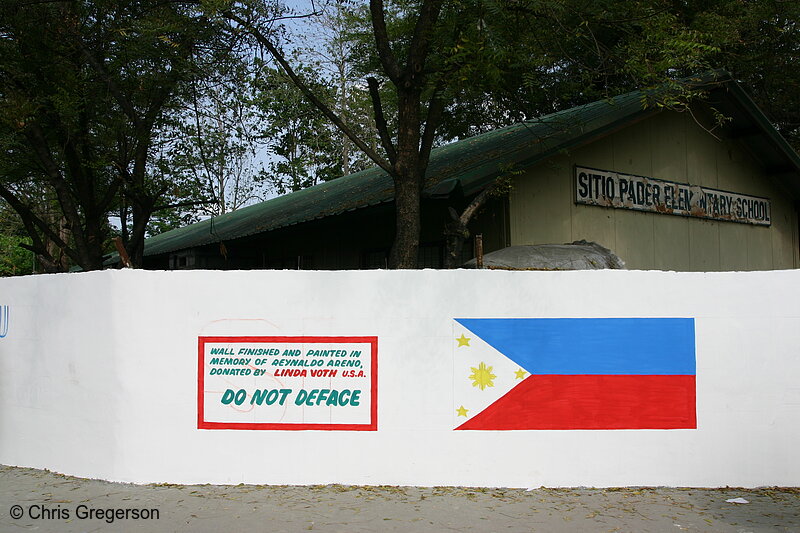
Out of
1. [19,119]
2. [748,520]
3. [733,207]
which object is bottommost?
[748,520]

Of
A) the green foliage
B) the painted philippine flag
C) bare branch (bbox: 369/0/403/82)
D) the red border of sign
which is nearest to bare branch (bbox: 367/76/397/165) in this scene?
bare branch (bbox: 369/0/403/82)

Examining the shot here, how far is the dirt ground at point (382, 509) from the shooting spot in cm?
553

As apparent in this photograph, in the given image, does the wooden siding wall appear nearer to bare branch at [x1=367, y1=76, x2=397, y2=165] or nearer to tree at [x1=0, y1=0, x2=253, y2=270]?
bare branch at [x1=367, y1=76, x2=397, y2=165]

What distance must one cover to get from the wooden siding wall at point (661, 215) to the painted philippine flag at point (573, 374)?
4238 mm

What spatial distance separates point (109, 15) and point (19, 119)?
3.21m

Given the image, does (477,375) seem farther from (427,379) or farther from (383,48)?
(383,48)

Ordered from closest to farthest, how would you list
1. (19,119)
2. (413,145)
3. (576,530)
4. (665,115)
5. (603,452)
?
1. (576,530)
2. (603,452)
3. (413,145)
4. (19,119)
5. (665,115)

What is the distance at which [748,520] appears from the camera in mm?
5684

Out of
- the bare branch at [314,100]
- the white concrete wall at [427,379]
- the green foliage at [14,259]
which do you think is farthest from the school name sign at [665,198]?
the green foliage at [14,259]

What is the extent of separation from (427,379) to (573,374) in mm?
1349

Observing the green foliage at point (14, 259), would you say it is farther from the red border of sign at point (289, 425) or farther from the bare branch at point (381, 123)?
the red border of sign at point (289, 425)

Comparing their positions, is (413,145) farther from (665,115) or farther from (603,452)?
(665,115)

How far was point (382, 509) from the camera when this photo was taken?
5918 mm

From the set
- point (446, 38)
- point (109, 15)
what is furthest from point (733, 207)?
point (109, 15)
